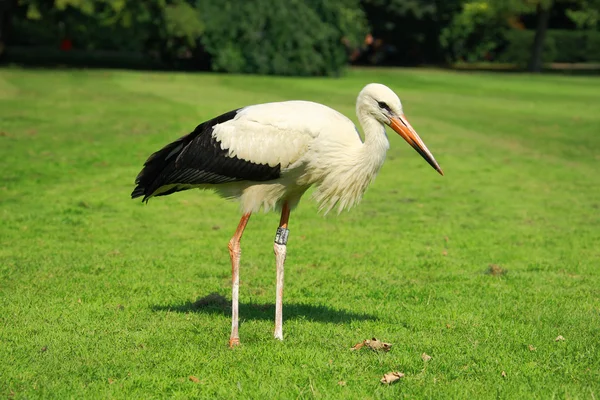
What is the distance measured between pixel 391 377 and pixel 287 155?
193cm

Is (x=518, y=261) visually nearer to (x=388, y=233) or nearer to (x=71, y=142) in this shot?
(x=388, y=233)

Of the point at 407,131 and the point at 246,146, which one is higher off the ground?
the point at 407,131

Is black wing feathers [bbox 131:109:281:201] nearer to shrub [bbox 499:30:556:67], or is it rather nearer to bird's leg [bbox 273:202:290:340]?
bird's leg [bbox 273:202:290:340]

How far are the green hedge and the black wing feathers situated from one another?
57.1 m

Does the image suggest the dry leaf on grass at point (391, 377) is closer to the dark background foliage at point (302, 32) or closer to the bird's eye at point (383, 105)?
the bird's eye at point (383, 105)

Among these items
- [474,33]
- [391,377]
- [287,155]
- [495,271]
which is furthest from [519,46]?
[391,377]

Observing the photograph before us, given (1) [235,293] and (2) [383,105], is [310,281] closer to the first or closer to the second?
(1) [235,293]

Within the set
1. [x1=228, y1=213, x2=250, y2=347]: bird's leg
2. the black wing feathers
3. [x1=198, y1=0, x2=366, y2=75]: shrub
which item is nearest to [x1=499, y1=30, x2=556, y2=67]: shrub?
[x1=198, y1=0, x2=366, y2=75]: shrub

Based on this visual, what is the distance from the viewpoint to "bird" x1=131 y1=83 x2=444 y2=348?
22.5ft

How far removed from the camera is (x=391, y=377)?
5.91 meters

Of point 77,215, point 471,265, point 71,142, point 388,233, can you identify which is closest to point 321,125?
point 471,265

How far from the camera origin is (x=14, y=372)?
19.6 feet

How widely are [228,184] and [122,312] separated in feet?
4.63

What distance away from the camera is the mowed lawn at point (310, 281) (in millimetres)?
6047
